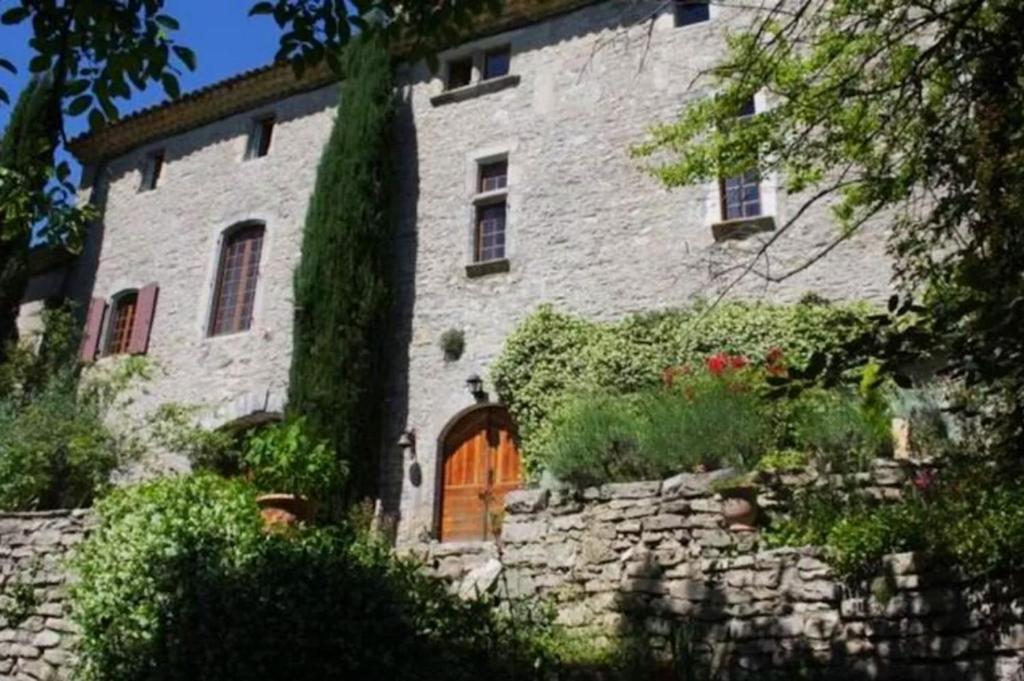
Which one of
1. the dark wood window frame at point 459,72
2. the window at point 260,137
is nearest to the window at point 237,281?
the window at point 260,137

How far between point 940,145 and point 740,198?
6.49 metres

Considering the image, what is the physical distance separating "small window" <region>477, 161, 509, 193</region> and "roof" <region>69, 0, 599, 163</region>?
2138 mm

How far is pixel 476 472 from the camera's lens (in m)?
10.6

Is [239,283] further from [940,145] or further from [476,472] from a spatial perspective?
[940,145]

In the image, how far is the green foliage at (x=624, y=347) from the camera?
29.7ft

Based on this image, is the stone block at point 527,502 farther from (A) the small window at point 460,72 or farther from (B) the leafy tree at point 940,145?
(A) the small window at point 460,72

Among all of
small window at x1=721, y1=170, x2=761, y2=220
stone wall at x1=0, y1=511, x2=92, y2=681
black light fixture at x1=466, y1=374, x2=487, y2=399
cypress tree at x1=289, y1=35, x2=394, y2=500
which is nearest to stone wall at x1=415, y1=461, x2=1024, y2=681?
stone wall at x1=0, y1=511, x2=92, y2=681

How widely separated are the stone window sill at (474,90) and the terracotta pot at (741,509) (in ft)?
26.7

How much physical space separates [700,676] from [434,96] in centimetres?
996

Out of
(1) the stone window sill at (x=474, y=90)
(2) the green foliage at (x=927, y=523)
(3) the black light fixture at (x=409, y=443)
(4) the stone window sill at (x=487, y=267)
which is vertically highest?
(1) the stone window sill at (x=474, y=90)

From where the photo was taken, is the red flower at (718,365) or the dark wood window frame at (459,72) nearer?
the red flower at (718,365)

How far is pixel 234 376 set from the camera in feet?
41.0

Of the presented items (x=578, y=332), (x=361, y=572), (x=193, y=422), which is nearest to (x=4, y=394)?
(x=193, y=422)

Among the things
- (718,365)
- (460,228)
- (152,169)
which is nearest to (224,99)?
(152,169)
